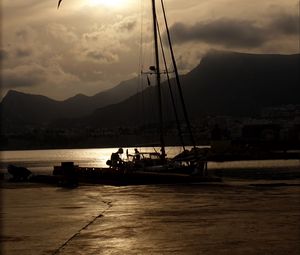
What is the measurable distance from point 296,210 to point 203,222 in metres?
Answer: 4.07

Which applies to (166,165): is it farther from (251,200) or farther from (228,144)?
(228,144)

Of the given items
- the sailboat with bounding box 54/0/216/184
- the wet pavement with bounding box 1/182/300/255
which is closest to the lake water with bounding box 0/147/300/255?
the wet pavement with bounding box 1/182/300/255

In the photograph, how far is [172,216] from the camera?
19.2 m

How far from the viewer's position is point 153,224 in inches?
681

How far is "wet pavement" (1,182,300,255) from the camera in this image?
1352 centimetres

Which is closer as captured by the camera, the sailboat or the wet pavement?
the wet pavement

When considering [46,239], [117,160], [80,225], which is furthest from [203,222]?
[117,160]

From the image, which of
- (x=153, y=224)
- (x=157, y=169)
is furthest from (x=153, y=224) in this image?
(x=157, y=169)

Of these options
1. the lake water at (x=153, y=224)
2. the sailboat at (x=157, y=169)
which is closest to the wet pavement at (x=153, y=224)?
the lake water at (x=153, y=224)

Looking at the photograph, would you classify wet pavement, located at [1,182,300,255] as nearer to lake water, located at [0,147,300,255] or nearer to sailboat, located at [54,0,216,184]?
lake water, located at [0,147,300,255]

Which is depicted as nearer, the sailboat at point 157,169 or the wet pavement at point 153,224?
the wet pavement at point 153,224

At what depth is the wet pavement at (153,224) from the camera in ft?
44.4

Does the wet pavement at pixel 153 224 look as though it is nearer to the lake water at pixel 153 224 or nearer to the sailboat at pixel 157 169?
the lake water at pixel 153 224

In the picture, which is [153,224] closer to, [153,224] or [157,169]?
[153,224]
